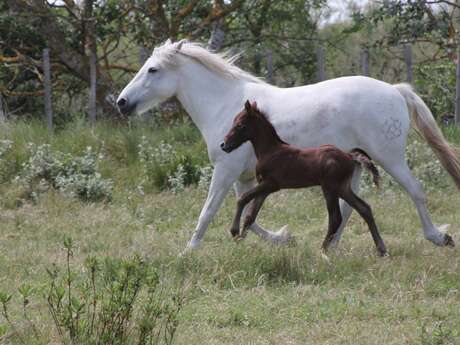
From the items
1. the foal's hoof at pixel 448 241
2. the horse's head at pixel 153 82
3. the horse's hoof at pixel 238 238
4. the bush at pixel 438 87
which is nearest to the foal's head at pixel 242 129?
the horse's hoof at pixel 238 238

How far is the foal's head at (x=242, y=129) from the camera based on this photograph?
665cm

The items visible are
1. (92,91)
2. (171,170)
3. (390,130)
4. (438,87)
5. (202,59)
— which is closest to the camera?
(390,130)

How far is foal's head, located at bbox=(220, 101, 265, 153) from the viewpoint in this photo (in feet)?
21.8

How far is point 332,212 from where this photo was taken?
6.68 m

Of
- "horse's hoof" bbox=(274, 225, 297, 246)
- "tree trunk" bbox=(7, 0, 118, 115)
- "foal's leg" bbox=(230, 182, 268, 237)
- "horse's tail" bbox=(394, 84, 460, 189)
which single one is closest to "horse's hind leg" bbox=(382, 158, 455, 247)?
"horse's tail" bbox=(394, 84, 460, 189)

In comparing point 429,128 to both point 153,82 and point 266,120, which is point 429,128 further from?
point 153,82

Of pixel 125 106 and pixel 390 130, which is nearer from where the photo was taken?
pixel 390 130

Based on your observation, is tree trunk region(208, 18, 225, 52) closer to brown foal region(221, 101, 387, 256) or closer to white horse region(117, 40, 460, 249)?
white horse region(117, 40, 460, 249)

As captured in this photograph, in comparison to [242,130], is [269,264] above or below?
below

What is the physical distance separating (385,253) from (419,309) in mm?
1525

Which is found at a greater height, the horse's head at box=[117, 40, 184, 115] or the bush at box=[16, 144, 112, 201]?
the horse's head at box=[117, 40, 184, 115]

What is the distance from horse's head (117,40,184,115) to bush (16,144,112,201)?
→ 198 cm

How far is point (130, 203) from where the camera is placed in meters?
9.30

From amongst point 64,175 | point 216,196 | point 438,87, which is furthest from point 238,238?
point 438,87
